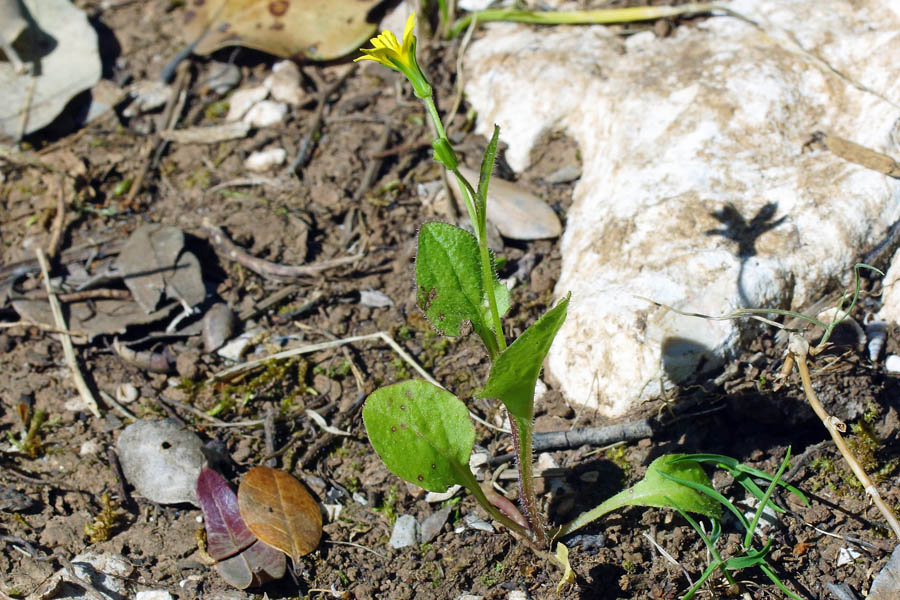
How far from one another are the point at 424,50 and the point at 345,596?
2.39 meters

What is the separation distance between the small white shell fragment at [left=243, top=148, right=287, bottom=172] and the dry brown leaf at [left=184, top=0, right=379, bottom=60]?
564 mm

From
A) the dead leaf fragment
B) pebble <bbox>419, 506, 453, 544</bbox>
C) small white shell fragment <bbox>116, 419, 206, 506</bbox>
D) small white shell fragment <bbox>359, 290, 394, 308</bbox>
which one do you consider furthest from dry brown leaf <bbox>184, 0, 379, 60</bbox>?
pebble <bbox>419, 506, 453, 544</bbox>

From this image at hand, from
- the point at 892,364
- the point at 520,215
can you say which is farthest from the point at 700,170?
the point at 892,364

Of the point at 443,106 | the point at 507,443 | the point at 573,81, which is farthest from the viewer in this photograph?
the point at 443,106

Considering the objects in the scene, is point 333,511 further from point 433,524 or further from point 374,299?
point 374,299

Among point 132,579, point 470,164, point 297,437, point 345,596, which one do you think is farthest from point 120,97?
point 345,596

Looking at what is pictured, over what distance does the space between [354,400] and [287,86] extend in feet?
5.53

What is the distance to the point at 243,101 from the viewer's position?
3.36 meters

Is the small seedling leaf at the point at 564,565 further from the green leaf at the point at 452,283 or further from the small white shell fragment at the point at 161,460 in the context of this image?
the small white shell fragment at the point at 161,460

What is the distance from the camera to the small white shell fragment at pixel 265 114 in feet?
10.8

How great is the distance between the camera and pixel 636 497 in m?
1.79

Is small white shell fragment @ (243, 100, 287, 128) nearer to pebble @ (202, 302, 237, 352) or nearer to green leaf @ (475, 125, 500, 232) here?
pebble @ (202, 302, 237, 352)

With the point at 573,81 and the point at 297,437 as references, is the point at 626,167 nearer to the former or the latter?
the point at 573,81

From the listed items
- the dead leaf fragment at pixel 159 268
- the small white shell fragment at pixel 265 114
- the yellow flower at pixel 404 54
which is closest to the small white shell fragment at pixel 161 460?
the dead leaf fragment at pixel 159 268
